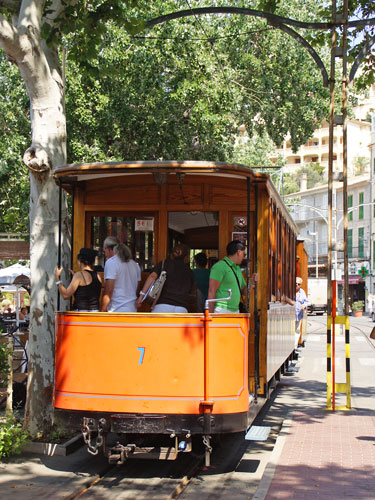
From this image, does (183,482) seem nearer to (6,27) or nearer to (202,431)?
(202,431)

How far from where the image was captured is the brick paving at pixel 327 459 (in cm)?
669

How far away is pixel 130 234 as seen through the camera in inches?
360

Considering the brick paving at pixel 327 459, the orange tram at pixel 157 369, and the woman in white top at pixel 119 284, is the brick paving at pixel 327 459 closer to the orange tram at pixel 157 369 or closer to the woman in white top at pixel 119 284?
the orange tram at pixel 157 369

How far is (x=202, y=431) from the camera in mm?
6941

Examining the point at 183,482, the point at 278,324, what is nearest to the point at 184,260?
the point at 183,482

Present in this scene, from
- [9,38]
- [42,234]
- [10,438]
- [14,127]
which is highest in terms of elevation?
[14,127]

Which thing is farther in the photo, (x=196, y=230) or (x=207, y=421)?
(x=196, y=230)

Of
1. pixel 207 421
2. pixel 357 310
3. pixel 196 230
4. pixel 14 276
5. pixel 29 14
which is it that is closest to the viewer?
pixel 207 421

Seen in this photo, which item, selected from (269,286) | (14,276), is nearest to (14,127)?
(14,276)

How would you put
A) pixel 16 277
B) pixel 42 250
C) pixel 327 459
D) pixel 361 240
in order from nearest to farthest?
1. pixel 327 459
2. pixel 42 250
3. pixel 16 277
4. pixel 361 240

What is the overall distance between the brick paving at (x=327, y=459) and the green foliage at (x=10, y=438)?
8.69 feet

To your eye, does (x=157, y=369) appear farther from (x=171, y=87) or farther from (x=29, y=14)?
(x=171, y=87)

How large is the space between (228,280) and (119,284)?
44.2 inches

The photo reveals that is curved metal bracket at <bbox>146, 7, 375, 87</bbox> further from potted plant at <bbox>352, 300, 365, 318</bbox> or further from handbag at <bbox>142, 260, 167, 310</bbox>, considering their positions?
potted plant at <bbox>352, 300, 365, 318</bbox>
